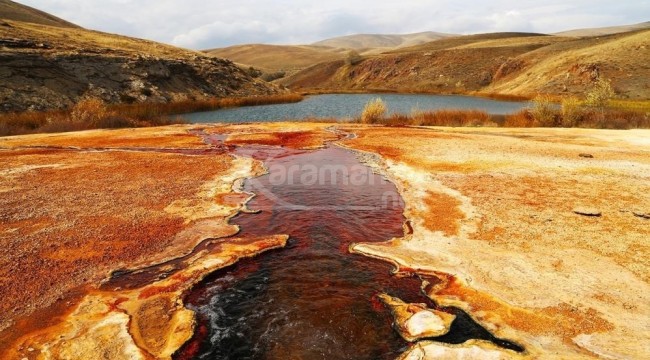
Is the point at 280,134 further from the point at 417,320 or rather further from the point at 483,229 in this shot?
the point at 417,320

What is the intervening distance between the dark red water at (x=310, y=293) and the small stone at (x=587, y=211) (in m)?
4.17

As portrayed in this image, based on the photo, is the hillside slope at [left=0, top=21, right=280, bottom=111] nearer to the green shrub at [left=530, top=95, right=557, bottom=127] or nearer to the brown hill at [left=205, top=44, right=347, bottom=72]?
the green shrub at [left=530, top=95, right=557, bottom=127]

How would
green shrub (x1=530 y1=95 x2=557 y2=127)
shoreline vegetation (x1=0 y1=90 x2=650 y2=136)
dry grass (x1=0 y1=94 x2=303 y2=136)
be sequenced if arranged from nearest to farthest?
dry grass (x1=0 y1=94 x2=303 y2=136) < shoreline vegetation (x1=0 y1=90 x2=650 y2=136) < green shrub (x1=530 y1=95 x2=557 y2=127)

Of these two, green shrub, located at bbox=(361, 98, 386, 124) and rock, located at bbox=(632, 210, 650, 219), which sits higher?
green shrub, located at bbox=(361, 98, 386, 124)

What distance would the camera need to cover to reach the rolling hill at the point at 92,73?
125ft

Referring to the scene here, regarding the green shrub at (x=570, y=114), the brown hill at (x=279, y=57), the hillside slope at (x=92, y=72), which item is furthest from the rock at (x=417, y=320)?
the brown hill at (x=279, y=57)

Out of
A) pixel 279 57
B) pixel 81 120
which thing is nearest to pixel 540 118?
pixel 81 120

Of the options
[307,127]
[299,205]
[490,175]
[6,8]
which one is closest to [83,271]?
[299,205]

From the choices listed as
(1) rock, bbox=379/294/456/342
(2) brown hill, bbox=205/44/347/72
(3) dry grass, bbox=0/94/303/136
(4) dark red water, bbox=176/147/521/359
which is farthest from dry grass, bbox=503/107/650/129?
(2) brown hill, bbox=205/44/347/72

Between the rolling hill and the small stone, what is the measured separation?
39395 millimetres

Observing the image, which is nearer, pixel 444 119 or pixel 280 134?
pixel 280 134

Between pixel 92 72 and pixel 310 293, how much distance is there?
47894 mm

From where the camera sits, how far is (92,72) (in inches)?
1806

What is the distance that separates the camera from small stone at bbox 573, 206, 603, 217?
1000 cm
